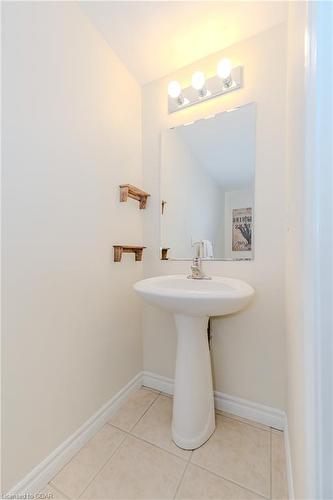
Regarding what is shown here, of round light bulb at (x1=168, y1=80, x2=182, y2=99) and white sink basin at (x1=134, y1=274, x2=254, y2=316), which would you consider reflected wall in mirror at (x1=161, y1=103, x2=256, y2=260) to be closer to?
round light bulb at (x1=168, y1=80, x2=182, y2=99)

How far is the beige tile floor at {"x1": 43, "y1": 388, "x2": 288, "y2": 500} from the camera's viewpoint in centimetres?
85

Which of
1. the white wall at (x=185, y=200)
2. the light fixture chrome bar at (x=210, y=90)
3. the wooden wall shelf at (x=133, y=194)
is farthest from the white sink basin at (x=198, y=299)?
the light fixture chrome bar at (x=210, y=90)

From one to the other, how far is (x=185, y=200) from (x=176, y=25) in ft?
3.01

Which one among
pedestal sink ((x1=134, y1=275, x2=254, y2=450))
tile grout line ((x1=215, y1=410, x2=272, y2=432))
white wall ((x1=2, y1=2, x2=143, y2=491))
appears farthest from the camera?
tile grout line ((x1=215, y1=410, x2=272, y2=432))

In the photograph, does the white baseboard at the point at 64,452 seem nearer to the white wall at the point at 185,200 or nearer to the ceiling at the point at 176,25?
the white wall at the point at 185,200

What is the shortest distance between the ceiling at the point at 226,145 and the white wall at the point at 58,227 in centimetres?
47

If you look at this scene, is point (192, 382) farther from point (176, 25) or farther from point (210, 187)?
point (176, 25)

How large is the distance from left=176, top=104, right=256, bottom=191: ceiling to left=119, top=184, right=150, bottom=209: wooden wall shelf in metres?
0.43

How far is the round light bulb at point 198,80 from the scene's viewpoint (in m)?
1.24

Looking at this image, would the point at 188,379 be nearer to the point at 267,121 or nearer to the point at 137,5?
the point at 267,121

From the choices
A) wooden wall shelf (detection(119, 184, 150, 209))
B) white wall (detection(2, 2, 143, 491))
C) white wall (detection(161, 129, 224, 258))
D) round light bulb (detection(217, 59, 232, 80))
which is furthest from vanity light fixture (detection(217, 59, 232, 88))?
wooden wall shelf (detection(119, 184, 150, 209))

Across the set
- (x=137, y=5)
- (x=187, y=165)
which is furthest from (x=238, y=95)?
(x=137, y=5)

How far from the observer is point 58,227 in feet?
3.14

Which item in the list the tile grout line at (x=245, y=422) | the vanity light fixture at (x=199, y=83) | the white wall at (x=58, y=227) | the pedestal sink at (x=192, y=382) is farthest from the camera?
the vanity light fixture at (x=199, y=83)
